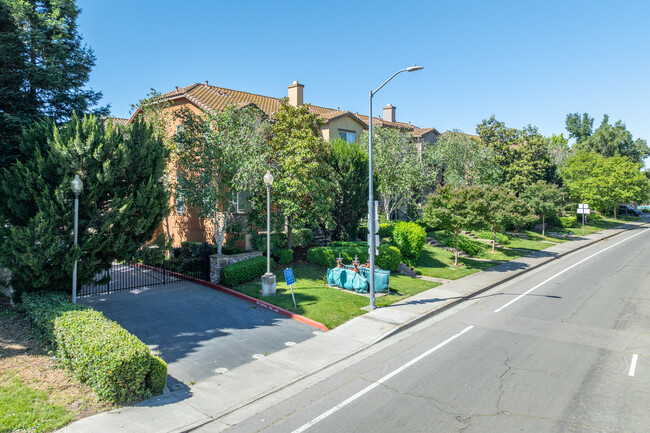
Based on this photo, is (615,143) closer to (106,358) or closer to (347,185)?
(347,185)

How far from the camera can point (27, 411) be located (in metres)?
6.43

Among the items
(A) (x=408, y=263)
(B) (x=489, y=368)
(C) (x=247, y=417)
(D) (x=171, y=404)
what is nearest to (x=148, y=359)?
(D) (x=171, y=404)

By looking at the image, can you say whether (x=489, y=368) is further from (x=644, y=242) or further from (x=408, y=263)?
(x=644, y=242)

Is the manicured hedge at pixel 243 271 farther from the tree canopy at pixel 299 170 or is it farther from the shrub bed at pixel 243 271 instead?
the tree canopy at pixel 299 170

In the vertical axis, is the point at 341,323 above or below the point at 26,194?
below

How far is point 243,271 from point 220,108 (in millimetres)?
10727

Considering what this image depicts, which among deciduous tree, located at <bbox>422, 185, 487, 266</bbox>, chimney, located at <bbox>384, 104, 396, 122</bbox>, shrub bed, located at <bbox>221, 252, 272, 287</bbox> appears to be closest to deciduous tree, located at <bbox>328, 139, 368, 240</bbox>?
deciduous tree, located at <bbox>422, 185, 487, 266</bbox>

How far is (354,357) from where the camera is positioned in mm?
9547

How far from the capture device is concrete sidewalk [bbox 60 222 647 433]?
21.3 ft

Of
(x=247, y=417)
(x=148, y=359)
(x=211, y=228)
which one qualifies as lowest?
A: (x=247, y=417)

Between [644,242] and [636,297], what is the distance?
79.3 feet

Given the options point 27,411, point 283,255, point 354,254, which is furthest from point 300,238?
point 27,411

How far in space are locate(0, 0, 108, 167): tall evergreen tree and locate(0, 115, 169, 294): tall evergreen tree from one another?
7.46ft

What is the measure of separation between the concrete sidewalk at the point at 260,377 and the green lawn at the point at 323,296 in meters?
0.54
